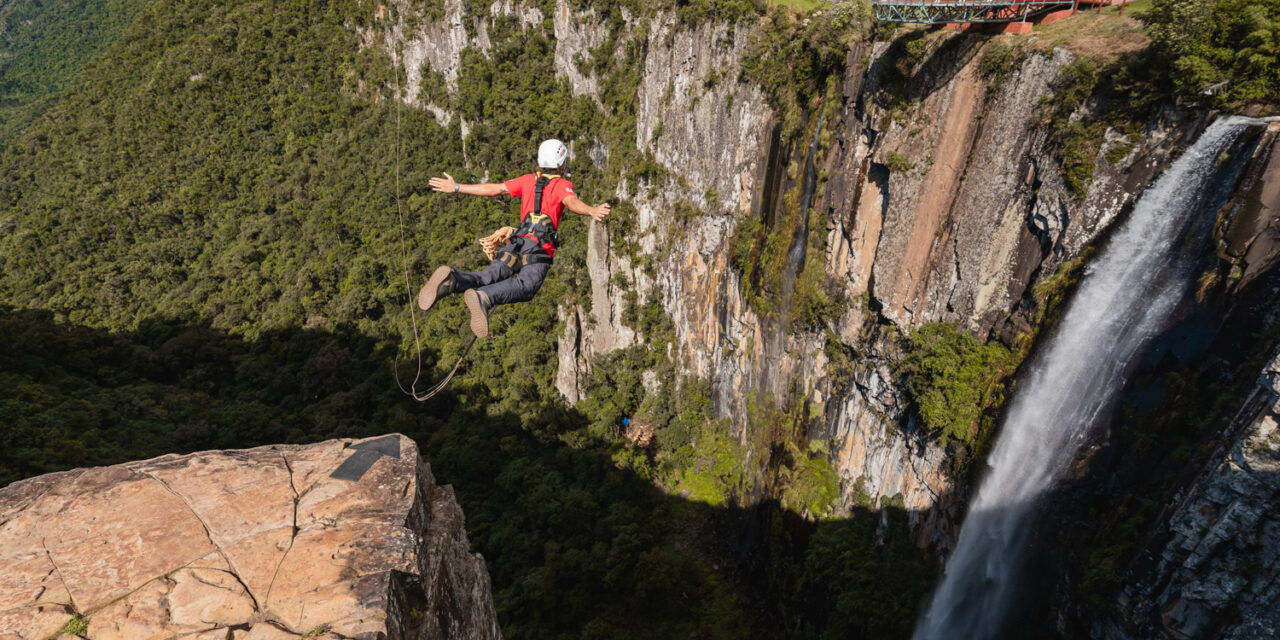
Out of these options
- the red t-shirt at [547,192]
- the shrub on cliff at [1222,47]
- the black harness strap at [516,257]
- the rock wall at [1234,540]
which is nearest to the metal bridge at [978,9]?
the shrub on cliff at [1222,47]

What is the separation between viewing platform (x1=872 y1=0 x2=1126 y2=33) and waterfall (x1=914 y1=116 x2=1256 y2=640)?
170 inches

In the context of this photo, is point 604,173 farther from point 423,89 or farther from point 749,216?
point 423,89

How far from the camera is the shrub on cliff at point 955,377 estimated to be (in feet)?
42.1

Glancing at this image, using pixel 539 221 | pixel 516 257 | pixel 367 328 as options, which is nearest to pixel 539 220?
pixel 539 221

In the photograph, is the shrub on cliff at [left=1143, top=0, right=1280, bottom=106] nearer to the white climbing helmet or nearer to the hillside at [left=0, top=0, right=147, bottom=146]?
the white climbing helmet

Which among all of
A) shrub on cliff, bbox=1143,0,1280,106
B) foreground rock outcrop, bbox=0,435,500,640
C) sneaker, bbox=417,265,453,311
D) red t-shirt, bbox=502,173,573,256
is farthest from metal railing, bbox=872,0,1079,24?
foreground rock outcrop, bbox=0,435,500,640

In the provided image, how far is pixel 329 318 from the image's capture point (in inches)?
1516

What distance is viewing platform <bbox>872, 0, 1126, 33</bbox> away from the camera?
11805mm

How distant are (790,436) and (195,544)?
54.5 feet

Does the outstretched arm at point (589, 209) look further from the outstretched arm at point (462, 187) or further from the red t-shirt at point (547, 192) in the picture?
the outstretched arm at point (462, 187)

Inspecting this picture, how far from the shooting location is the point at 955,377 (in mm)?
13500

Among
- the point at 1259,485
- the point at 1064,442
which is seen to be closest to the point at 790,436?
the point at 1064,442

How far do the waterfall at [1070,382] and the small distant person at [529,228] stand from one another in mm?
8586

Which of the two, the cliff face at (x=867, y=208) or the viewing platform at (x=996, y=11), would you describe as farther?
the viewing platform at (x=996, y=11)
